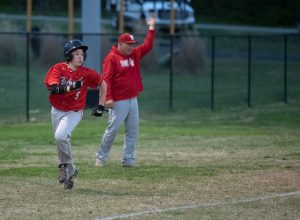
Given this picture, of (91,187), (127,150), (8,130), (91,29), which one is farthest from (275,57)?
(91,187)

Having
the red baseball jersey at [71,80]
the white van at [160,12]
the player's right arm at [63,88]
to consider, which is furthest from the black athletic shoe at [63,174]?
the white van at [160,12]

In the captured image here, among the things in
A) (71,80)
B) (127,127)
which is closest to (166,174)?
(127,127)

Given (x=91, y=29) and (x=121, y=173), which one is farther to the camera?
(x=91, y=29)

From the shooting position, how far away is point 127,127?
49.0 ft

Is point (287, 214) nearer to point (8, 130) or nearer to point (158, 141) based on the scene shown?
point (158, 141)

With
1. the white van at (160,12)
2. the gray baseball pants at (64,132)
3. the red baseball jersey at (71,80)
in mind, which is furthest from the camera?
the white van at (160,12)

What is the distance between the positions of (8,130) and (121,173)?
7466 mm

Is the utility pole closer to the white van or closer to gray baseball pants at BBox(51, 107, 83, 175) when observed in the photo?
gray baseball pants at BBox(51, 107, 83, 175)

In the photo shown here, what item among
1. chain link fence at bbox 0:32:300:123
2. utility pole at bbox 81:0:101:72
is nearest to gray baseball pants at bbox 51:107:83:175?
chain link fence at bbox 0:32:300:123

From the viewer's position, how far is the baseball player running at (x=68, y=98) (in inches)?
488

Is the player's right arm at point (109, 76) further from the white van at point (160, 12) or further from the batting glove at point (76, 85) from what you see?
the white van at point (160, 12)

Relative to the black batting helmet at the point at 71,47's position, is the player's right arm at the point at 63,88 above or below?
below

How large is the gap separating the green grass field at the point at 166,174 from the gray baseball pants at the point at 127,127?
0.75ft

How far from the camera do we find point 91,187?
41.8 feet
